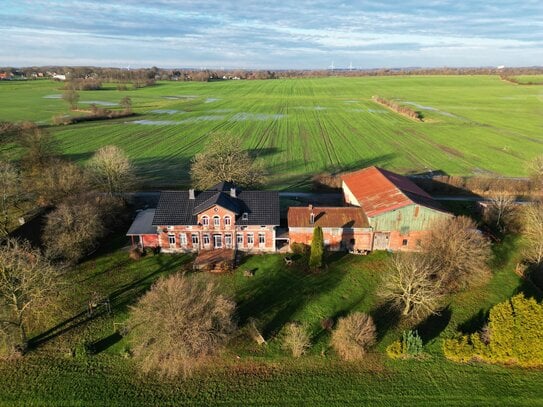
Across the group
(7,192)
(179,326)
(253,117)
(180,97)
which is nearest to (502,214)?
(179,326)

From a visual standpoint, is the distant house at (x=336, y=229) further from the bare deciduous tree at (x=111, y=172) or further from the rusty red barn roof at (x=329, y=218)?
the bare deciduous tree at (x=111, y=172)

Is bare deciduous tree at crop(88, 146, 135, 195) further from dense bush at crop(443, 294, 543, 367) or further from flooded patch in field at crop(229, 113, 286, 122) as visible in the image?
flooded patch in field at crop(229, 113, 286, 122)

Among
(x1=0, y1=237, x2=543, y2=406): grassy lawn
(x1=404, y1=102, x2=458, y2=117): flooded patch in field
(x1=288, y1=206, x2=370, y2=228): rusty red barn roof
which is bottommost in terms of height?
(x1=0, y1=237, x2=543, y2=406): grassy lawn

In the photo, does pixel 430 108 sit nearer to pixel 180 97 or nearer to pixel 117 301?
pixel 180 97

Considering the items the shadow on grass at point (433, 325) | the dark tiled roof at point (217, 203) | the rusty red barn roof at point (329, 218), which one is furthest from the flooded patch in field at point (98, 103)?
the shadow on grass at point (433, 325)

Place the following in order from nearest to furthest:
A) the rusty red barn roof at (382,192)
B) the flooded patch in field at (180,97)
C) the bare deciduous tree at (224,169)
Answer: the rusty red barn roof at (382,192) → the bare deciduous tree at (224,169) → the flooded patch in field at (180,97)

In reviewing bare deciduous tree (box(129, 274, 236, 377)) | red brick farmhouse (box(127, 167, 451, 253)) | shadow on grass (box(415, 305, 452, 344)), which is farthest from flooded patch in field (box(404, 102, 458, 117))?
bare deciduous tree (box(129, 274, 236, 377))
